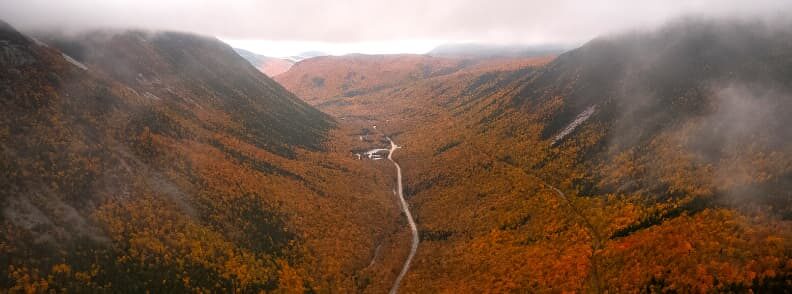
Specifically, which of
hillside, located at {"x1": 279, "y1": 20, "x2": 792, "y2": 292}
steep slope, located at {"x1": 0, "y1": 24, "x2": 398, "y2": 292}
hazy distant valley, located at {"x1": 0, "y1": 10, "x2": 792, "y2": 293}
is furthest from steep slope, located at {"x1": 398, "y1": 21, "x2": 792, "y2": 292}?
steep slope, located at {"x1": 0, "y1": 24, "x2": 398, "y2": 292}

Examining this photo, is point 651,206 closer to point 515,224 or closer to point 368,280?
point 515,224

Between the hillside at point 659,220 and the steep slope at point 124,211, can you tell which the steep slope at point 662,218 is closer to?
the hillside at point 659,220

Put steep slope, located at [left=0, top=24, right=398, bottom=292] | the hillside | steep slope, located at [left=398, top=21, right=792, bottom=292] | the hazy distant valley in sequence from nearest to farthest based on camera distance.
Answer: the hillside, steep slope, located at [left=398, top=21, right=792, bottom=292], the hazy distant valley, steep slope, located at [left=0, top=24, right=398, bottom=292]

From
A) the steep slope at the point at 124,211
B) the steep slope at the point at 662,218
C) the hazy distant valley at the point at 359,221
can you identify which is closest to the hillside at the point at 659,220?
the steep slope at the point at 662,218

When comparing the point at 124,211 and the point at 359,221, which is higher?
the point at 124,211

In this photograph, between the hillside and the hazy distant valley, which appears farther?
the hazy distant valley

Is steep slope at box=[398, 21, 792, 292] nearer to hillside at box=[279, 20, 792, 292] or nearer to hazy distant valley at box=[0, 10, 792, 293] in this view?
hillside at box=[279, 20, 792, 292]

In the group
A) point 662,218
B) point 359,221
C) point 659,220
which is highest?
point 662,218

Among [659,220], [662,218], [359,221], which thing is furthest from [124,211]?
[662,218]

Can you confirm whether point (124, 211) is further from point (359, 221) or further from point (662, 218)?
point (662, 218)

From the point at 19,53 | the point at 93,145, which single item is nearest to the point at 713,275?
the point at 93,145

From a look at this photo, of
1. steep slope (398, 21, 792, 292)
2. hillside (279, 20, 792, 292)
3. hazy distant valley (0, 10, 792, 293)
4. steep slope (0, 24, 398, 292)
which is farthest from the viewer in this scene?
steep slope (0, 24, 398, 292)

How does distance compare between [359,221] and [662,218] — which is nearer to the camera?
[662,218]
